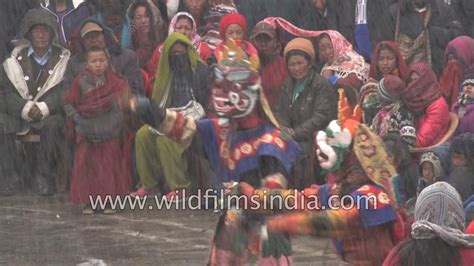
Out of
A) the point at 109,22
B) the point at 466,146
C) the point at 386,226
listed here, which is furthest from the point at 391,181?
the point at 109,22

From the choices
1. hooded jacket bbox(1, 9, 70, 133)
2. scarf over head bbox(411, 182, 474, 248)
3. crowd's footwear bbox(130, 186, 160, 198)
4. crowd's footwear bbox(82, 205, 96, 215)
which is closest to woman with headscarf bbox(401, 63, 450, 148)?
crowd's footwear bbox(130, 186, 160, 198)

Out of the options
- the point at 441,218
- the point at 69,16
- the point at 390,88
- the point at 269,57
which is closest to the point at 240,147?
the point at 441,218

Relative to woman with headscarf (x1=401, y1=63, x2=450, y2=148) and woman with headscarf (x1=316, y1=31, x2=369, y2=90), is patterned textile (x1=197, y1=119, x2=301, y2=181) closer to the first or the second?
woman with headscarf (x1=401, y1=63, x2=450, y2=148)

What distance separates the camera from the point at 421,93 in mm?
12805

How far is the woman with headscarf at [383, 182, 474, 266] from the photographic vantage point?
719cm

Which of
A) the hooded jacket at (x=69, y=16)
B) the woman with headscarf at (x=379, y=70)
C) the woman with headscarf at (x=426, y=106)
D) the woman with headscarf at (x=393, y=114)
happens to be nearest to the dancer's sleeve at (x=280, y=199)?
the woman with headscarf at (x=393, y=114)

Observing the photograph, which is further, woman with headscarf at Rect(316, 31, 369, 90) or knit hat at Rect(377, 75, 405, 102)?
woman with headscarf at Rect(316, 31, 369, 90)

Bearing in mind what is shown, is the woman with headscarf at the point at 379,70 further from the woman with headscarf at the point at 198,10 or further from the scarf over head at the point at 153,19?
the scarf over head at the point at 153,19

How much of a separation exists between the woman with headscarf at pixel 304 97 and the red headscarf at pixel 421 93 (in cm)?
77

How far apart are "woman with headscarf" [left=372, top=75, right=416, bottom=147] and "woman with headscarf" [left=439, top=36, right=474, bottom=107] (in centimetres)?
73

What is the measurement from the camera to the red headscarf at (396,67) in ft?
44.1

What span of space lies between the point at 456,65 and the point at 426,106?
1135 mm

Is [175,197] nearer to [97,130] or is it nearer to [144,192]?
[144,192]

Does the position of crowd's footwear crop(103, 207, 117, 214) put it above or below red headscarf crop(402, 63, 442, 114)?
below
